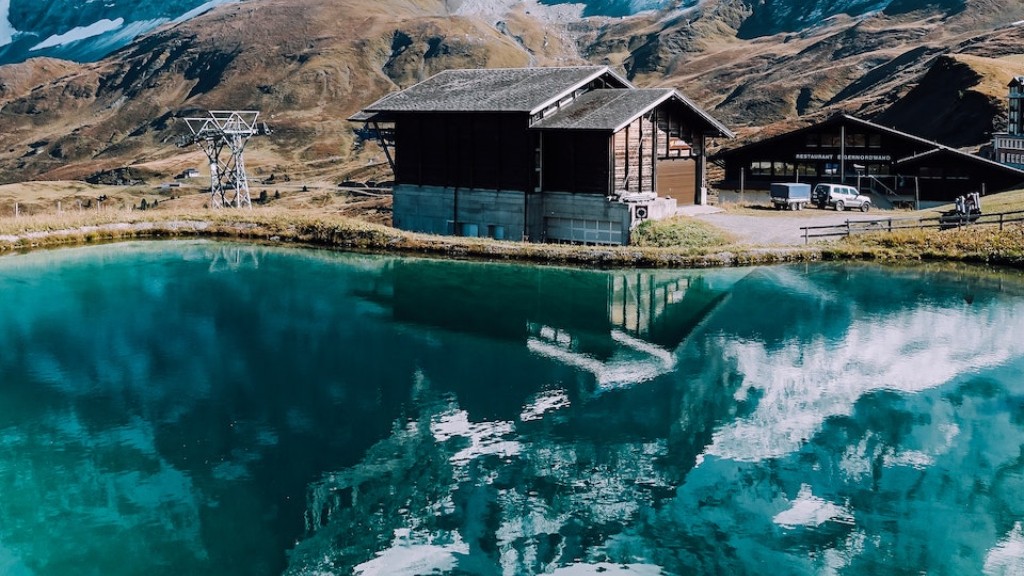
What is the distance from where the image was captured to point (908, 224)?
174 ft

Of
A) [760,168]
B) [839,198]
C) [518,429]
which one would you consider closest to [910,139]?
[839,198]

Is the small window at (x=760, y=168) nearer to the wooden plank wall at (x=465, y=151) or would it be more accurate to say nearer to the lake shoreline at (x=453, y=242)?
the lake shoreline at (x=453, y=242)

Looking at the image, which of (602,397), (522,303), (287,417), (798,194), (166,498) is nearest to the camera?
(166,498)

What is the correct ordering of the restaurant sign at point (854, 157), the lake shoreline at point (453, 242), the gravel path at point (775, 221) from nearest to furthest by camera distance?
the lake shoreline at point (453, 242)
the gravel path at point (775, 221)
the restaurant sign at point (854, 157)

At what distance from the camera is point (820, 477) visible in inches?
897

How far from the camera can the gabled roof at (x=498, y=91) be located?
5288cm

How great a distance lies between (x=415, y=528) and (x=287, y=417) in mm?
7529

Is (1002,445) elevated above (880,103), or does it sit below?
below

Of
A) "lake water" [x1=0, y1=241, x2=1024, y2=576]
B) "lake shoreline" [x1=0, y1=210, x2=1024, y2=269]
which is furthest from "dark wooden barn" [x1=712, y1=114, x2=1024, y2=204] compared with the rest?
"lake water" [x1=0, y1=241, x2=1024, y2=576]

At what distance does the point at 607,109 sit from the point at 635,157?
317cm

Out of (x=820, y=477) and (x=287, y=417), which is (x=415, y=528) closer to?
(x=287, y=417)

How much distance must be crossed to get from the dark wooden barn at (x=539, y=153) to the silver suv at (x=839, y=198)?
8815 millimetres

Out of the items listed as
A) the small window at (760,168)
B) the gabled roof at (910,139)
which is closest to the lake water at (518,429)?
the gabled roof at (910,139)

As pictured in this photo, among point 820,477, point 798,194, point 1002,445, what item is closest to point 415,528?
point 820,477
